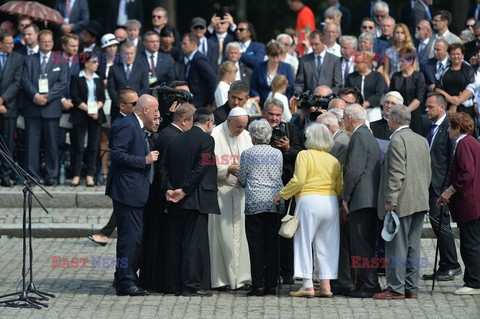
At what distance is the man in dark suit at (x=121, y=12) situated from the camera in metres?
23.1

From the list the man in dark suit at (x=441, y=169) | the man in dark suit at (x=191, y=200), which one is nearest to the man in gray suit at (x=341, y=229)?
the man in dark suit at (x=441, y=169)

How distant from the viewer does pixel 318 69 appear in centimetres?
1948

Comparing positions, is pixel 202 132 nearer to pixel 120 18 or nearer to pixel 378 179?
pixel 378 179

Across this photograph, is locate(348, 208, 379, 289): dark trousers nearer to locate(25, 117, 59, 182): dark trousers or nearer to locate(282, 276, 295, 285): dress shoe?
locate(282, 276, 295, 285): dress shoe

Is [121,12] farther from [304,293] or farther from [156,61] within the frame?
[304,293]

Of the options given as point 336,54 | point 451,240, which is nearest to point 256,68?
point 336,54

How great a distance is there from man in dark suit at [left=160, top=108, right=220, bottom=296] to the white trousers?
984mm

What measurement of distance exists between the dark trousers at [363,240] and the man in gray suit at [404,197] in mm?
188

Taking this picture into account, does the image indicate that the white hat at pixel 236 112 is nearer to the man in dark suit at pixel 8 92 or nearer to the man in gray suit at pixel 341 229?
the man in gray suit at pixel 341 229

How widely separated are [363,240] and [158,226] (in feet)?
7.64

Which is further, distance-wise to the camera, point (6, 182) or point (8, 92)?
point (8, 92)

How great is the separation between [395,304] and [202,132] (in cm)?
281

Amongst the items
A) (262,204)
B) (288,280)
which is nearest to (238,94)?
(262,204)

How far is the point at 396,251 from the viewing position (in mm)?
13055
